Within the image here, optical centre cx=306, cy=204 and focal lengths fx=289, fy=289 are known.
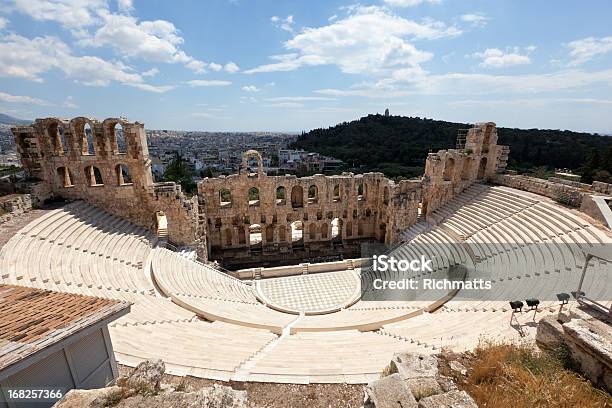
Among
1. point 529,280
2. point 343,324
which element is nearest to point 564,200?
point 529,280

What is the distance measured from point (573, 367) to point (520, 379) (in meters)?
1.67

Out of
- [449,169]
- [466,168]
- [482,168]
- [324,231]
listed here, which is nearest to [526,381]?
[324,231]

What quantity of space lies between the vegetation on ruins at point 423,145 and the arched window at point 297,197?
1288 inches

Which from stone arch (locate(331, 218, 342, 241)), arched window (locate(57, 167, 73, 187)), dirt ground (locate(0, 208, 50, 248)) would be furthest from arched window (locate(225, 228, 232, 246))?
dirt ground (locate(0, 208, 50, 248))

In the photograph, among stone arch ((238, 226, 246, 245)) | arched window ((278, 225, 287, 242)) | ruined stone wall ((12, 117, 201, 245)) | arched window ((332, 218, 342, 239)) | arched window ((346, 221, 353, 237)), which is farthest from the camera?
arched window ((332, 218, 342, 239))

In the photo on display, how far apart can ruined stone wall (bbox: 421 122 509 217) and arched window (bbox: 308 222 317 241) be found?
9723mm

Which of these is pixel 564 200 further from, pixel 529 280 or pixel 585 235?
pixel 529 280

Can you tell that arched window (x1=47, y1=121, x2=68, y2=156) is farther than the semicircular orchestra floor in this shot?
Yes

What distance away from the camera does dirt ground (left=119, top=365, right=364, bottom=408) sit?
268 inches

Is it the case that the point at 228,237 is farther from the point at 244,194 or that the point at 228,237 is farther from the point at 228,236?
the point at 244,194

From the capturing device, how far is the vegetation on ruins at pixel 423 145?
183 feet

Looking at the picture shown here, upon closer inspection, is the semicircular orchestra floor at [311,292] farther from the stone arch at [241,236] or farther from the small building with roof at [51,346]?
the small building with roof at [51,346]

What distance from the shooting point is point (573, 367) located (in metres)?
5.97

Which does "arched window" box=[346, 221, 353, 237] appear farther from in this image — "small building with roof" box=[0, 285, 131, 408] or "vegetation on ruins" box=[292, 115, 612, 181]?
"vegetation on ruins" box=[292, 115, 612, 181]
